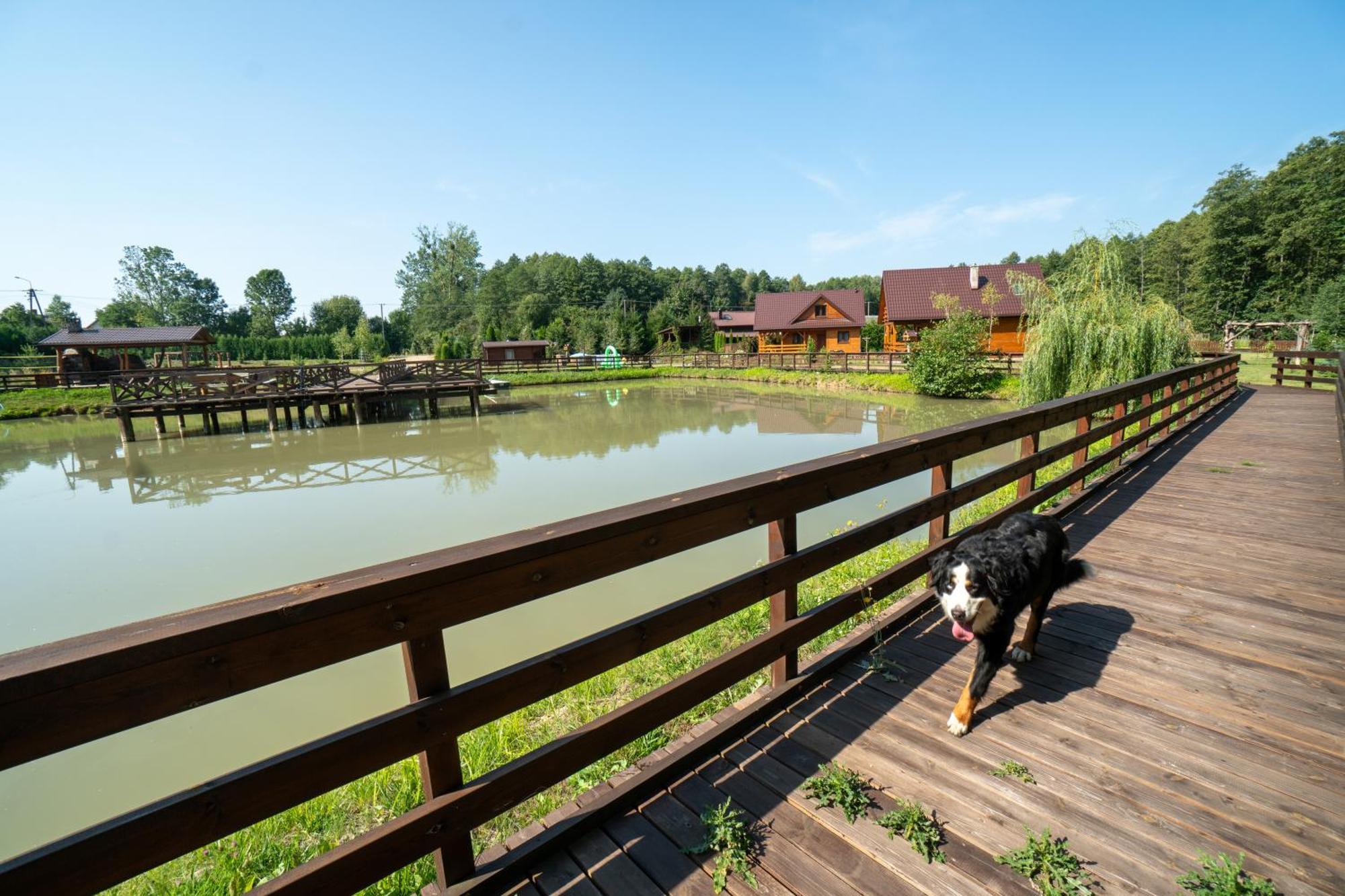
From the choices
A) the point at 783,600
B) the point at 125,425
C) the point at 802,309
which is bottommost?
the point at 125,425

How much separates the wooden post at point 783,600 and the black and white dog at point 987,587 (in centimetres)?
57

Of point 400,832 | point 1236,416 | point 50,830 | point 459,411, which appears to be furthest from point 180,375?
point 1236,416

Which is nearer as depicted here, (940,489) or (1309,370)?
(940,489)

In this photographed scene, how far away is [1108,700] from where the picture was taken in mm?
2701

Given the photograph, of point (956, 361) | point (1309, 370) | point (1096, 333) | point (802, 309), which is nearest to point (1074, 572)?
point (1096, 333)

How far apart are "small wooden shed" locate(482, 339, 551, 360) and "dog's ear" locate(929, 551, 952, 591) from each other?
162 feet

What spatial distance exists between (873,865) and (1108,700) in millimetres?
1581

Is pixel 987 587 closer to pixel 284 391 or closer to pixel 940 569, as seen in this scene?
pixel 940 569

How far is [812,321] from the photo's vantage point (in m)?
47.1

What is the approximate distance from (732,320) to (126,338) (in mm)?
51738

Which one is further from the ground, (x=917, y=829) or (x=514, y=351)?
(x=514, y=351)

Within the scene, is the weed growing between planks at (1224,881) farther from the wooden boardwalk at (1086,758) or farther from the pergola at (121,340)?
the pergola at (121,340)

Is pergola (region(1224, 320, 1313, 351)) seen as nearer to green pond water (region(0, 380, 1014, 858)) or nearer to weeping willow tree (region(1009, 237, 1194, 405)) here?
weeping willow tree (region(1009, 237, 1194, 405))

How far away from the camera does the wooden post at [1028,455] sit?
14.5 ft
